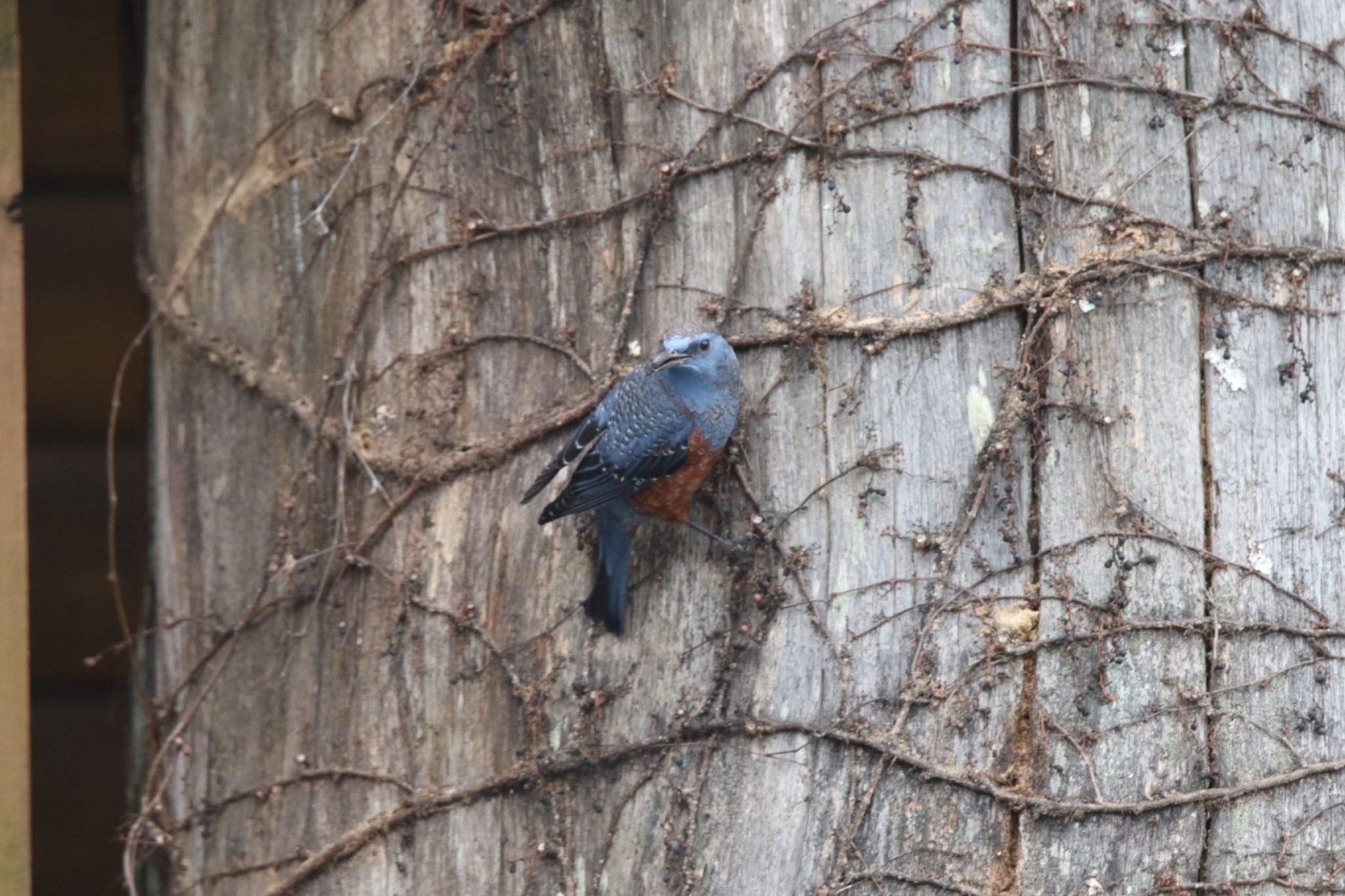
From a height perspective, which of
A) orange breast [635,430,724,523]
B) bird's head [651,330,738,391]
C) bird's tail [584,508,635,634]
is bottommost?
bird's tail [584,508,635,634]

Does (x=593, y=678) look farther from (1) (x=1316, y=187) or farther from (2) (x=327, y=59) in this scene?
(1) (x=1316, y=187)

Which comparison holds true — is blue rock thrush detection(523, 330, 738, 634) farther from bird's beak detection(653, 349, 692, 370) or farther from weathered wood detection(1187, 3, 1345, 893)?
weathered wood detection(1187, 3, 1345, 893)

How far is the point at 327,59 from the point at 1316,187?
7.71ft

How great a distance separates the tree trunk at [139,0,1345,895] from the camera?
2.81 meters

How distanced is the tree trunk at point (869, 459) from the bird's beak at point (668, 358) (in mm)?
217

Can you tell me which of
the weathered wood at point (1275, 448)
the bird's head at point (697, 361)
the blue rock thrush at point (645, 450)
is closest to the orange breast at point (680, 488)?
the blue rock thrush at point (645, 450)

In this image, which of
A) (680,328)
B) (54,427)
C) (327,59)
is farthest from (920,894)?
(54,427)

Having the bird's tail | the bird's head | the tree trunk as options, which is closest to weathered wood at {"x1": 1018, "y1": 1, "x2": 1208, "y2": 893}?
the tree trunk

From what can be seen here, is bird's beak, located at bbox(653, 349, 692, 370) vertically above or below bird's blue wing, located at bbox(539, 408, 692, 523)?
above

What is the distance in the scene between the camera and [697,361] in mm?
2854

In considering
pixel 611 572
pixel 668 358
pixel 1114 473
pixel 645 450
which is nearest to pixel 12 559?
pixel 611 572

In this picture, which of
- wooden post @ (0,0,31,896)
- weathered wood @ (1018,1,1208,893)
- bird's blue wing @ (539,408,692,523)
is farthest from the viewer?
wooden post @ (0,0,31,896)

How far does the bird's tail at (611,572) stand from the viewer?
116 inches

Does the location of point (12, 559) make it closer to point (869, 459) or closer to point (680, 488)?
point (680, 488)
